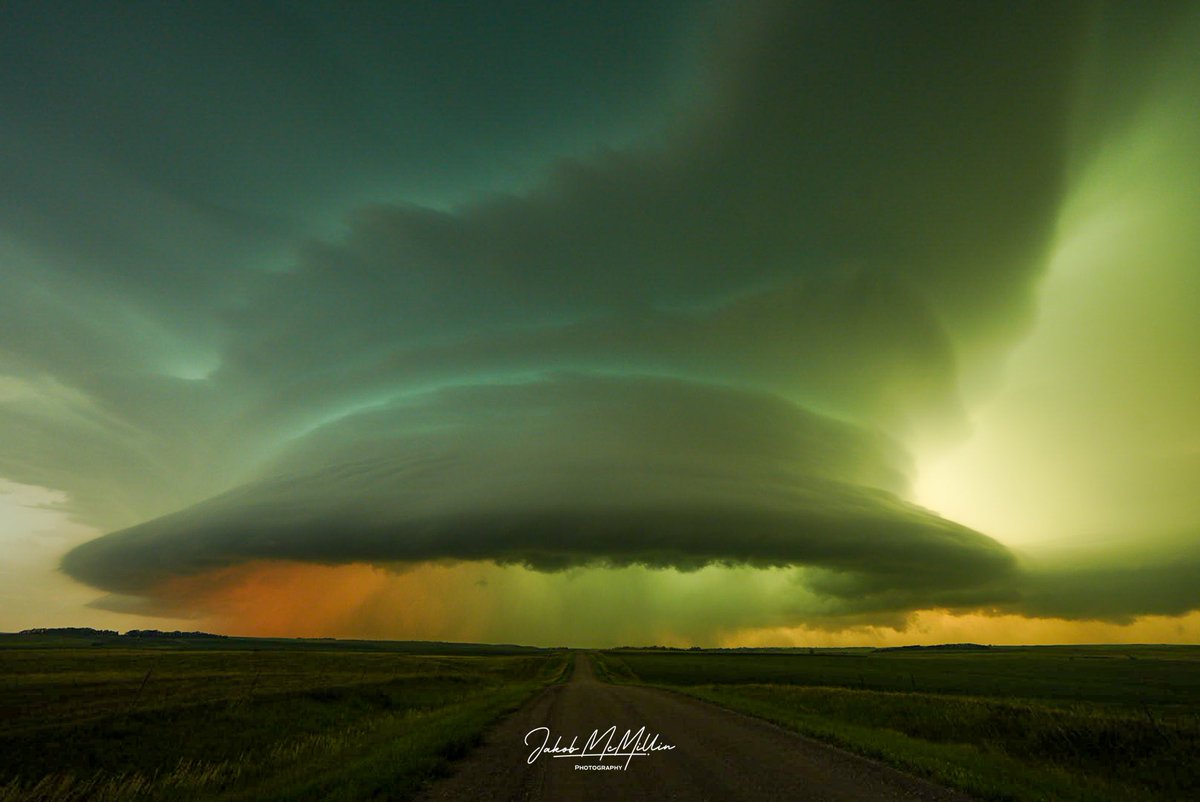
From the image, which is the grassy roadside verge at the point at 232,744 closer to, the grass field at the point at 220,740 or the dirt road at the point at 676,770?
the grass field at the point at 220,740

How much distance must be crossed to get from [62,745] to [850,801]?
3044 centimetres

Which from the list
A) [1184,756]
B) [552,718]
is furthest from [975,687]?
[552,718]

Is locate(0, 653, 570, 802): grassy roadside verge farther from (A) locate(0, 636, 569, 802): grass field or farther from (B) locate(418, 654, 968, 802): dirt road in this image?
(B) locate(418, 654, 968, 802): dirt road

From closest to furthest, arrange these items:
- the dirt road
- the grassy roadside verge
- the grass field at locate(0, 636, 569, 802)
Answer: the dirt road < the grassy roadside verge < the grass field at locate(0, 636, 569, 802)

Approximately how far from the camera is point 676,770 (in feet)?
47.2

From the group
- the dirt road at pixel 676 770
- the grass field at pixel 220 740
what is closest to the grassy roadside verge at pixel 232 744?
the grass field at pixel 220 740

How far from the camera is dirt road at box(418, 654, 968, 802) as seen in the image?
1212 cm

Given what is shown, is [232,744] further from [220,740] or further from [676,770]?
[676,770]

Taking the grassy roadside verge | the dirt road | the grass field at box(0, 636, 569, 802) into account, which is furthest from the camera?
the grass field at box(0, 636, 569, 802)

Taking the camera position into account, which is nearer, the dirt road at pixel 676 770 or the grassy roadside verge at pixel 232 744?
the dirt road at pixel 676 770

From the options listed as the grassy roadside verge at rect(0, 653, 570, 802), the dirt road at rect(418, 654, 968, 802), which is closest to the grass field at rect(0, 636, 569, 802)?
the grassy roadside verge at rect(0, 653, 570, 802)

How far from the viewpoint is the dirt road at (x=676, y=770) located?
12.1 meters

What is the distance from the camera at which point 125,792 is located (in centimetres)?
1688

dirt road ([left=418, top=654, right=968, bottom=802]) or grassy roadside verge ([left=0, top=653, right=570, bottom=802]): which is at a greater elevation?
dirt road ([left=418, top=654, right=968, bottom=802])
